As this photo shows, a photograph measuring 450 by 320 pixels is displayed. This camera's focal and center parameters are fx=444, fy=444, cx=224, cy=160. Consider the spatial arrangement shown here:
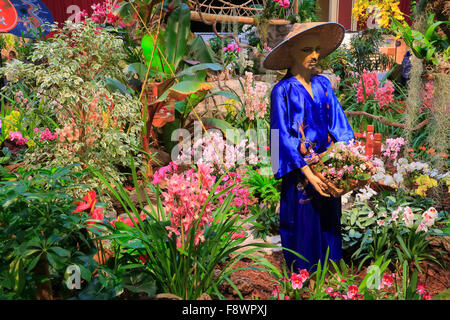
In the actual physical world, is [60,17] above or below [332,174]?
above

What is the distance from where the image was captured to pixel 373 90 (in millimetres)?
5254

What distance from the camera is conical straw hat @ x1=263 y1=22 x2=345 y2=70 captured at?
6.86 feet

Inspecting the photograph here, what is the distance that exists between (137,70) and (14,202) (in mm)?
2845

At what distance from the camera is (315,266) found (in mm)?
2248

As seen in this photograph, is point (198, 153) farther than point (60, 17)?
No

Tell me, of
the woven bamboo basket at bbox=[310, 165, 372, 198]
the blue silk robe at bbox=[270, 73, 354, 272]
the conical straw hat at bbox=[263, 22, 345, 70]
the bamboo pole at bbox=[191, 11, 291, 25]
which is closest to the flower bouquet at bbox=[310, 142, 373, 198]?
the woven bamboo basket at bbox=[310, 165, 372, 198]

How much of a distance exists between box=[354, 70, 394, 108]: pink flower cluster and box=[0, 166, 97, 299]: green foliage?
404 centimetres

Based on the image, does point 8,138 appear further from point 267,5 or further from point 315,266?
point 267,5

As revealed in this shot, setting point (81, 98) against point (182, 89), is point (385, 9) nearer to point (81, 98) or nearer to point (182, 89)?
point (182, 89)

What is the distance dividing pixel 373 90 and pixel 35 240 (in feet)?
15.1

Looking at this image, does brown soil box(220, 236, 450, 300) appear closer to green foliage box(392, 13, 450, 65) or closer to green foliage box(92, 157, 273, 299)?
green foliage box(92, 157, 273, 299)

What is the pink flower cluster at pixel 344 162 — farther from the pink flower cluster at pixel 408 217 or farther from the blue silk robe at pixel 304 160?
the pink flower cluster at pixel 408 217

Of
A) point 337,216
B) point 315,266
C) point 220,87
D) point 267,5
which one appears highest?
point 267,5
